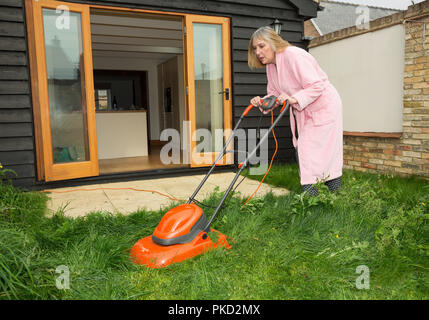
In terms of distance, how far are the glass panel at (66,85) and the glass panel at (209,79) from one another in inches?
58.4

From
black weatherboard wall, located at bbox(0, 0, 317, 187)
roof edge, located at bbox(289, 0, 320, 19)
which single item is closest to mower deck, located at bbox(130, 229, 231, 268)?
black weatherboard wall, located at bbox(0, 0, 317, 187)

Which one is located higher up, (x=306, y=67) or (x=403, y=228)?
(x=306, y=67)

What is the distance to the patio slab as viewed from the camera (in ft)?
9.94

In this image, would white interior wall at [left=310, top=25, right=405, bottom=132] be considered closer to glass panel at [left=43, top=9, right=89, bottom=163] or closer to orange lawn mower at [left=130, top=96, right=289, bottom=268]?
orange lawn mower at [left=130, top=96, right=289, bottom=268]

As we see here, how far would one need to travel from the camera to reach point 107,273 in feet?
5.56

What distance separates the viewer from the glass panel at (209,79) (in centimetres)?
465

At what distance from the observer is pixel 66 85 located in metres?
3.91

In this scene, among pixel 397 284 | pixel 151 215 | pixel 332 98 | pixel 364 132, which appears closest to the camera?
pixel 397 284

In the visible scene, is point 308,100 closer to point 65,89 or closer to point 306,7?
point 65,89

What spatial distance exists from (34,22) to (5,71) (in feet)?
1.95

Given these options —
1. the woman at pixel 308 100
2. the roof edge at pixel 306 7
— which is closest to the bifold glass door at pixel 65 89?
the woman at pixel 308 100

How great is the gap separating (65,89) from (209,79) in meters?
1.87
